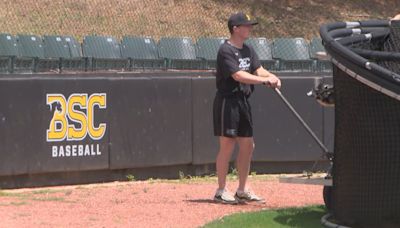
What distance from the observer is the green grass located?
7.15 metres

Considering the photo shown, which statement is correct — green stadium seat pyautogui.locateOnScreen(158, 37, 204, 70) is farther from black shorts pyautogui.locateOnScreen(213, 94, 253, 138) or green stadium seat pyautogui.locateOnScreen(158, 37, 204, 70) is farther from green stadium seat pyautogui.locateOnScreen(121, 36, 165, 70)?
black shorts pyautogui.locateOnScreen(213, 94, 253, 138)

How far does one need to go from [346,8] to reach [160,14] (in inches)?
284

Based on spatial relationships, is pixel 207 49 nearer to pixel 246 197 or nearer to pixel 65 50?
pixel 65 50

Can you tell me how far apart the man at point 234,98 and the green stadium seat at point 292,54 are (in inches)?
364

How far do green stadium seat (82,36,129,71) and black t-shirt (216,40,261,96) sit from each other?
7727 mm

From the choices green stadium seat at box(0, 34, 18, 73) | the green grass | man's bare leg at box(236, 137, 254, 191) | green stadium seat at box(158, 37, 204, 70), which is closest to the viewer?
the green grass

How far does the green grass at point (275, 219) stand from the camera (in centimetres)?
715

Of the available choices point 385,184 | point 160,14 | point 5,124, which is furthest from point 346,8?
point 385,184

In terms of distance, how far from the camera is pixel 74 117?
9.84m

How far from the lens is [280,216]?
7.57 metres

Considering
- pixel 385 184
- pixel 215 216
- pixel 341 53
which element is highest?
pixel 341 53

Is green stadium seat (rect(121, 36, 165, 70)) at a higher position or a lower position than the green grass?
higher

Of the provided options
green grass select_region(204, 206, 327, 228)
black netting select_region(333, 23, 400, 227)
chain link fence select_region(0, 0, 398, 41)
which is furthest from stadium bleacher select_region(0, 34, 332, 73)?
black netting select_region(333, 23, 400, 227)

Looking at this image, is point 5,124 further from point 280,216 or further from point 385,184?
point 385,184
